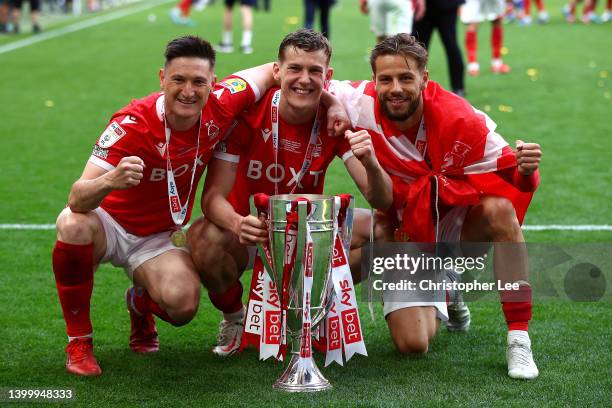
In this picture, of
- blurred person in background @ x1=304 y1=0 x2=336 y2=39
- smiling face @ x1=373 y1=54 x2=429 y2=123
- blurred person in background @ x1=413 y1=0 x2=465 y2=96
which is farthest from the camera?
blurred person in background @ x1=304 y1=0 x2=336 y2=39

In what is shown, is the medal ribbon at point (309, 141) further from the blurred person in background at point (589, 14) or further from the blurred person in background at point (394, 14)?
the blurred person in background at point (589, 14)

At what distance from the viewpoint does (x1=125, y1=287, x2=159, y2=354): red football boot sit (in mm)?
4688

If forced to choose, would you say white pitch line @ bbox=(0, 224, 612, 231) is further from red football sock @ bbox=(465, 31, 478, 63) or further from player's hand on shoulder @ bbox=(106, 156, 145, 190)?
red football sock @ bbox=(465, 31, 478, 63)

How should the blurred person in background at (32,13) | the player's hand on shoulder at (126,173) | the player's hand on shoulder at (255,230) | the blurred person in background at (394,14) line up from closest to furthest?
1. the player's hand on shoulder at (126,173)
2. the player's hand on shoulder at (255,230)
3. the blurred person in background at (394,14)
4. the blurred person in background at (32,13)

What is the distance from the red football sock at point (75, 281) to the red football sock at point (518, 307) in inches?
69.5

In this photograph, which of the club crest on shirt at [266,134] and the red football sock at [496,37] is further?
the red football sock at [496,37]

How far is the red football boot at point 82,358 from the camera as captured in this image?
430cm

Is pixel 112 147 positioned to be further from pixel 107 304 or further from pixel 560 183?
pixel 560 183

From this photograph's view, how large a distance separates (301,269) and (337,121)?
74cm

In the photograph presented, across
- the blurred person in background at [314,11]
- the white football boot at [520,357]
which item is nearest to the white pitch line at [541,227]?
the white football boot at [520,357]

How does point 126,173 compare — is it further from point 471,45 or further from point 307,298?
point 471,45

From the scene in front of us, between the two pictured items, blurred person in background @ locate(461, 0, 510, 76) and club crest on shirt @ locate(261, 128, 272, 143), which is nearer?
club crest on shirt @ locate(261, 128, 272, 143)

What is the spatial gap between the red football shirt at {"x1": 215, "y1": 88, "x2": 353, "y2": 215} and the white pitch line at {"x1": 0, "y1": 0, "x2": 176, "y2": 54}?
12.2 meters

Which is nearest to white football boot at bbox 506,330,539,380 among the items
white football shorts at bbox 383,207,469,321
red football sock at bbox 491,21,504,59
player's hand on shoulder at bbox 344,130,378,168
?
white football shorts at bbox 383,207,469,321
